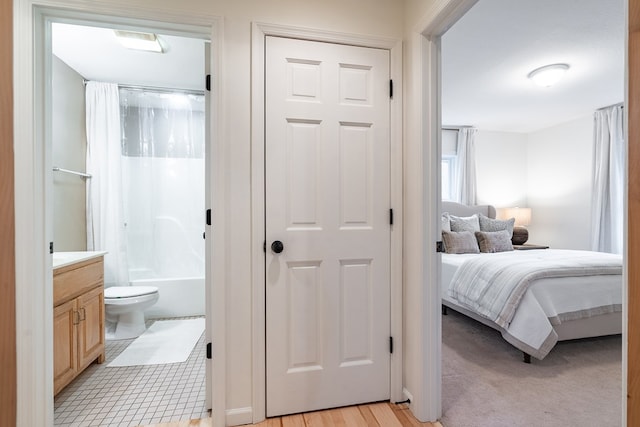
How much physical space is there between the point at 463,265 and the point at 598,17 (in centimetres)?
221

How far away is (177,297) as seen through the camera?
10.4ft

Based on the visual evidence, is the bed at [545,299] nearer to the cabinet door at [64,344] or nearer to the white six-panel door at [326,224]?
the white six-panel door at [326,224]

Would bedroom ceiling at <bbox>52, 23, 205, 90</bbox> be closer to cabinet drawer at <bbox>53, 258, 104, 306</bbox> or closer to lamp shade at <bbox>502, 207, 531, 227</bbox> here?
cabinet drawer at <bbox>53, 258, 104, 306</bbox>

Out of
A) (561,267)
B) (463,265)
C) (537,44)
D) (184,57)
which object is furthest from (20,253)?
(537,44)

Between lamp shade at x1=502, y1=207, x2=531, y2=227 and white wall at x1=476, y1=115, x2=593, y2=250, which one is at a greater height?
white wall at x1=476, y1=115, x2=593, y2=250

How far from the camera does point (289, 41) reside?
5.29 feet

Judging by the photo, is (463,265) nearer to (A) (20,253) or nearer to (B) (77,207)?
(A) (20,253)

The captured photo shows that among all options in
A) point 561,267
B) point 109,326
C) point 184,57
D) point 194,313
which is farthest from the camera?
point 194,313

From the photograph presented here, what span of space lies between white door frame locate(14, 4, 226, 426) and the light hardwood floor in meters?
0.27

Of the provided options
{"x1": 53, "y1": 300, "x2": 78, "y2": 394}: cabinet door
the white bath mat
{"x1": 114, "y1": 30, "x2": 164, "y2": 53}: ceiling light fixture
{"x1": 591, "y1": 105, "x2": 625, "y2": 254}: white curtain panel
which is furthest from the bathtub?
{"x1": 591, "y1": 105, "x2": 625, "y2": 254}: white curtain panel

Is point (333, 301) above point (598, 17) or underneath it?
underneath

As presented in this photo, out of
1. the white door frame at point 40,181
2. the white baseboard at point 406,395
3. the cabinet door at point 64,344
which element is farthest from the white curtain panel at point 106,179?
the white baseboard at point 406,395

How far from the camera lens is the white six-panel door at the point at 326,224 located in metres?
1.61

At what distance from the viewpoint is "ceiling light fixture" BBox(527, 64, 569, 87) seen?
2951 millimetres
